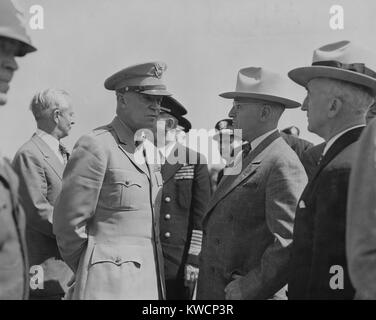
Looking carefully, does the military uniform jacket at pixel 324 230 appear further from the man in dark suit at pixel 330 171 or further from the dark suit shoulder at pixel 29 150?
the dark suit shoulder at pixel 29 150

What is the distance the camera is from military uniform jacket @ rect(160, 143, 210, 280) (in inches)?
263

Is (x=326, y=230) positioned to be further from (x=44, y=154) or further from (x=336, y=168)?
(x=44, y=154)

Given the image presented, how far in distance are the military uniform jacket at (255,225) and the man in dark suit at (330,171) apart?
1.37 ft

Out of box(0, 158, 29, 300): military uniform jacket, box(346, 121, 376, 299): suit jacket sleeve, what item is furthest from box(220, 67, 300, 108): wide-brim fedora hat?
box(0, 158, 29, 300): military uniform jacket

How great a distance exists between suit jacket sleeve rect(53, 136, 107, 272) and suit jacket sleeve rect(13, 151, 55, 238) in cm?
95

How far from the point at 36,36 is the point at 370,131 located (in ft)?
13.8

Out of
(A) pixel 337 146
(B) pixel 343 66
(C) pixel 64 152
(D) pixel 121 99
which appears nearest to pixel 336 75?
(B) pixel 343 66

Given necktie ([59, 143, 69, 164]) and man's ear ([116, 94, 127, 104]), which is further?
necktie ([59, 143, 69, 164])

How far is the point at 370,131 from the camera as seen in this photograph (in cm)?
371

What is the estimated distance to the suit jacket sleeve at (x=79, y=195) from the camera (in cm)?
543

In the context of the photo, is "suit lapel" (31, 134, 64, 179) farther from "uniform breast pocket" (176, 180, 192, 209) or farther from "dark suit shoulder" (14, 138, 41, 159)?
"uniform breast pocket" (176, 180, 192, 209)

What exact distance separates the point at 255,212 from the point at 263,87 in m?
0.85

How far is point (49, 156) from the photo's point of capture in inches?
263
